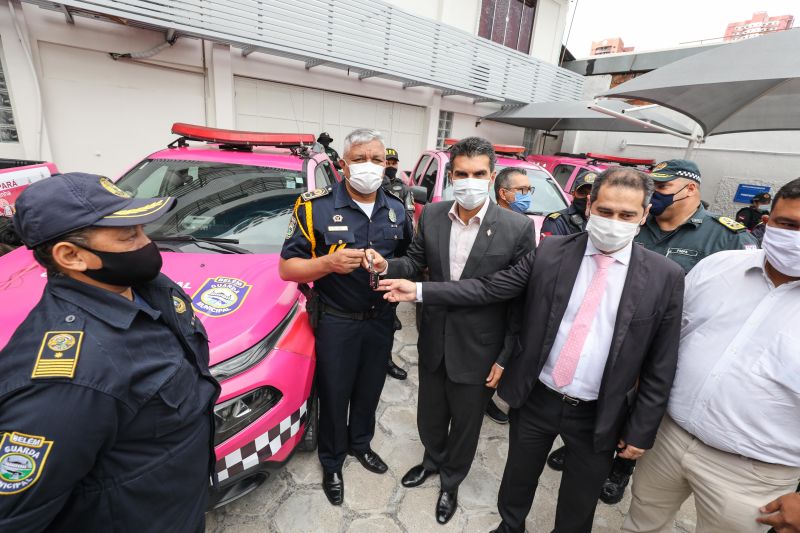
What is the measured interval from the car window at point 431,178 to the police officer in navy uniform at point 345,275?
2761mm

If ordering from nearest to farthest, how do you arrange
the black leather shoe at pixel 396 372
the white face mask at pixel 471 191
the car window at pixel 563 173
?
the white face mask at pixel 471 191 → the black leather shoe at pixel 396 372 → the car window at pixel 563 173

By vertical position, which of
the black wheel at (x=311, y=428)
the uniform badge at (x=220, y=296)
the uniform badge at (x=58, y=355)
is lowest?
the black wheel at (x=311, y=428)

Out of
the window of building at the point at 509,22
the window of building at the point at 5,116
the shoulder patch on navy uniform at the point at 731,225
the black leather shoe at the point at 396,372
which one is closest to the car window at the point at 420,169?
the black leather shoe at the point at 396,372

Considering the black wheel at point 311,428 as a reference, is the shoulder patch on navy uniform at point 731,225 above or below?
above

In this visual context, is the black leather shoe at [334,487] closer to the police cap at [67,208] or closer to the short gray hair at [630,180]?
the police cap at [67,208]

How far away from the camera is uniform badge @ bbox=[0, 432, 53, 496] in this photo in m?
0.75

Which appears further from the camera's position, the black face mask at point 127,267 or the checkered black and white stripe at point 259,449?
the checkered black and white stripe at point 259,449

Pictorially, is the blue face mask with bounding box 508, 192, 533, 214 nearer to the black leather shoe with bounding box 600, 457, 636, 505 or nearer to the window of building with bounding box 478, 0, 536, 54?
the black leather shoe with bounding box 600, 457, 636, 505

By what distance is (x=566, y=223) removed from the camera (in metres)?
2.90

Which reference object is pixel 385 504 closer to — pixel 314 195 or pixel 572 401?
pixel 572 401

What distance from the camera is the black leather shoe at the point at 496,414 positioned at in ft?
9.62

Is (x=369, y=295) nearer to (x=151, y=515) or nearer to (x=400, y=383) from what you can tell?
(x=151, y=515)

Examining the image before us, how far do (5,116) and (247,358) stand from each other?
Answer: 635 centimetres

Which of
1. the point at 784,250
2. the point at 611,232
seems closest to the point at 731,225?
the point at 784,250
